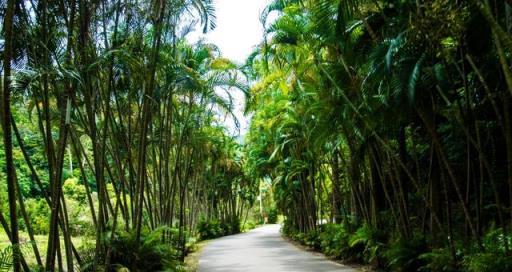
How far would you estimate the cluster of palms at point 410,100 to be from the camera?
20.4 ft

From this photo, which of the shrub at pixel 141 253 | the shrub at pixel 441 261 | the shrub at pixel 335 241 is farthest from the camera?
the shrub at pixel 335 241

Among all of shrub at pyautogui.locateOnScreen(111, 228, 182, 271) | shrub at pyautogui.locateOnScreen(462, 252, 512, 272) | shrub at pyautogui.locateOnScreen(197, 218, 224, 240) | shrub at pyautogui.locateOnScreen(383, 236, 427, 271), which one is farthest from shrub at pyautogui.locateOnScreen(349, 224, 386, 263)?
shrub at pyautogui.locateOnScreen(197, 218, 224, 240)

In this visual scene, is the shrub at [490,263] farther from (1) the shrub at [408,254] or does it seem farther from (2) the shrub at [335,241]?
(2) the shrub at [335,241]

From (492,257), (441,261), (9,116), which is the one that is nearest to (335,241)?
(441,261)

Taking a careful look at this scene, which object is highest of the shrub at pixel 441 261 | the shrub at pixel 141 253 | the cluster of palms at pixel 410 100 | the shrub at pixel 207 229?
the cluster of palms at pixel 410 100

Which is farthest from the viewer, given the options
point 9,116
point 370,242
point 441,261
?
point 370,242

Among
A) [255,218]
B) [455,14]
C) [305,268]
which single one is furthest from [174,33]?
[255,218]

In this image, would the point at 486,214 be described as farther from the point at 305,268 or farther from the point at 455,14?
the point at 455,14

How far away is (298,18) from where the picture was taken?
10789 millimetres

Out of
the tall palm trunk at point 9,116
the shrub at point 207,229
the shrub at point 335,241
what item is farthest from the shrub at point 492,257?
the shrub at point 207,229

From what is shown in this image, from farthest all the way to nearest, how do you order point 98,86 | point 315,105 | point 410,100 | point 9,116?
point 315,105 → point 98,86 → point 410,100 → point 9,116

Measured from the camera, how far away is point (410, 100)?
248 inches

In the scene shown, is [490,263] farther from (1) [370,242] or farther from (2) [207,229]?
(2) [207,229]

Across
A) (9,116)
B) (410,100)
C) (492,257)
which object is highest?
(410,100)
